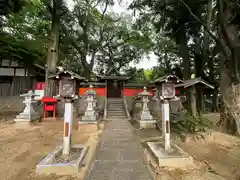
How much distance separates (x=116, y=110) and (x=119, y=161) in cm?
730

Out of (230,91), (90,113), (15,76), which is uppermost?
(15,76)

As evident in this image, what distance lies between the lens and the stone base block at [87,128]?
7.06 metres

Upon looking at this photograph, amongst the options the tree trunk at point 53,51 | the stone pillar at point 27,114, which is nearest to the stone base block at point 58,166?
the stone pillar at point 27,114

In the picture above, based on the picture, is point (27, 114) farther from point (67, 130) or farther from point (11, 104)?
point (11, 104)

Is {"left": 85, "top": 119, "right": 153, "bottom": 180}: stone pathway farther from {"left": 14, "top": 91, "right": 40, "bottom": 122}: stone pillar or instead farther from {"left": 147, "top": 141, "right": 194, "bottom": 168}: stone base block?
{"left": 14, "top": 91, "right": 40, "bottom": 122}: stone pillar

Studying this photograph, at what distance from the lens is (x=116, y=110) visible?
11219 mm

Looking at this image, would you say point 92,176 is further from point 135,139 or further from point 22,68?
point 22,68

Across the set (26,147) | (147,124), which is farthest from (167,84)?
(26,147)

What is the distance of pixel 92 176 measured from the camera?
3.22 meters

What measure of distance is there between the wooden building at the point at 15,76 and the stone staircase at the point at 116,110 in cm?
881

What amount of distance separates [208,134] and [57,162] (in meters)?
5.33

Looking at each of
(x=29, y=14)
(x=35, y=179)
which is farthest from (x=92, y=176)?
(x=29, y=14)

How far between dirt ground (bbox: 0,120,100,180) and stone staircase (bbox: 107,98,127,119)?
338 centimetres

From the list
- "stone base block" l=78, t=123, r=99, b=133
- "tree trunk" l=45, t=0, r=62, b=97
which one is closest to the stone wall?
"tree trunk" l=45, t=0, r=62, b=97
